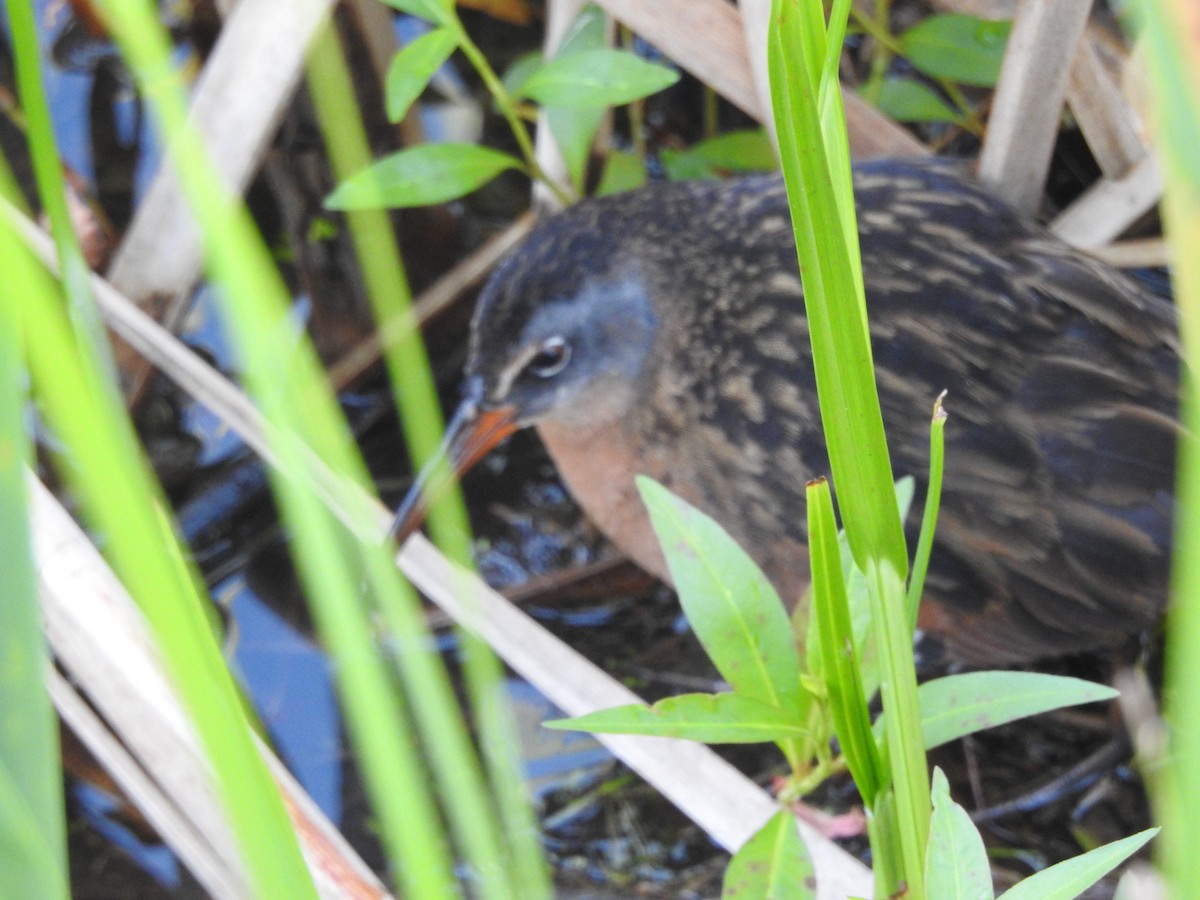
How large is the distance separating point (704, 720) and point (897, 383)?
966mm

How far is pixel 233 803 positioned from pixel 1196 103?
1.57 feet

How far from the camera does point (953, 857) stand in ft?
3.02

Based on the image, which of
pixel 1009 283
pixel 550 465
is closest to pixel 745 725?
pixel 1009 283

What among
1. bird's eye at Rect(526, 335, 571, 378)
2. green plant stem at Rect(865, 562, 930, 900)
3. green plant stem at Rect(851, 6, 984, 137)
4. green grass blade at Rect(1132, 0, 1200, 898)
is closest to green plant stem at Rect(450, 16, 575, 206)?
bird's eye at Rect(526, 335, 571, 378)

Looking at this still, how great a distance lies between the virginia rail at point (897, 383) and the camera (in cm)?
197

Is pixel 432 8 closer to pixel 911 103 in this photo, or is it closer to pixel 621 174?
pixel 621 174

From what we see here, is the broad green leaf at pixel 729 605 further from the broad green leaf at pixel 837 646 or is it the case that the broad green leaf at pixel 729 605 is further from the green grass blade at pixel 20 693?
the green grass blade at pixel 20 693

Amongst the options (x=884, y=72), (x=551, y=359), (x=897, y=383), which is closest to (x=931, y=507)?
(x=897, y=383)

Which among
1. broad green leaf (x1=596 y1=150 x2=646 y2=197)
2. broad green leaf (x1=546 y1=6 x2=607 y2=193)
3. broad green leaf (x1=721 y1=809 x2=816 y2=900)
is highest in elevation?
broad green leaf (x1=546 y1=6 x2=607 y2=193)

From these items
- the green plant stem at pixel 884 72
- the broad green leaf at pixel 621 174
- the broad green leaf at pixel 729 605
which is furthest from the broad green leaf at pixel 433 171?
the broad green leaf at pixel 729 605

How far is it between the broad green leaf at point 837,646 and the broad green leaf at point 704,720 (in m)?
0.13

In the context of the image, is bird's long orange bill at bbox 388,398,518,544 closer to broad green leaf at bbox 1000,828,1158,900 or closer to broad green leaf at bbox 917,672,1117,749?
broad green leaf at bbox 917,672,1117,749

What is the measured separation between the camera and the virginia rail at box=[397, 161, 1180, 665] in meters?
1.97

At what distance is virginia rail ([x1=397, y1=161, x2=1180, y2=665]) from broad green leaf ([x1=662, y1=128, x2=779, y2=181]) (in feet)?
A: 0.61
